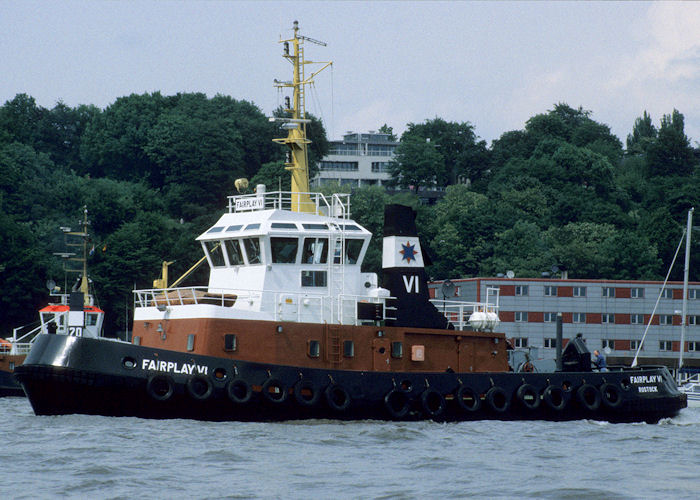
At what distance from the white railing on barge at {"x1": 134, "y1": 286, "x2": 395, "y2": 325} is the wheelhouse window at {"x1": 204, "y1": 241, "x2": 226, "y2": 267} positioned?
906 millimetres

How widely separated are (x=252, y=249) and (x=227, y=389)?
11.4 feet

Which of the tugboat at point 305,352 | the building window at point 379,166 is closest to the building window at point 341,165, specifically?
the building window at point 379,166

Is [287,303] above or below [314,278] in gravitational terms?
below

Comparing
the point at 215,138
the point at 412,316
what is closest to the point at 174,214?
the point at 215,138

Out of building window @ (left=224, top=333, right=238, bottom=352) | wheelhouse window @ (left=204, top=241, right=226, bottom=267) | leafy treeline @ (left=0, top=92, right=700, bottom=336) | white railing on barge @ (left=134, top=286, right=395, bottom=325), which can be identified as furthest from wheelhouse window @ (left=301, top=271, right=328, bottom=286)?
leafy treeline @ (left=0, top=92, right=700, bottom=336)

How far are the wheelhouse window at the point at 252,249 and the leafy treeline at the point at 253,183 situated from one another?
110 ft

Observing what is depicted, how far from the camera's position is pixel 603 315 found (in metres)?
57.8

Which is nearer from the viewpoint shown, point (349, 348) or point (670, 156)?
point (349, 348)

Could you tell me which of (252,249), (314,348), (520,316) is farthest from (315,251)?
(520,316)

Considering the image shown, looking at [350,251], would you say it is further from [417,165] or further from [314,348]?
[417,165]

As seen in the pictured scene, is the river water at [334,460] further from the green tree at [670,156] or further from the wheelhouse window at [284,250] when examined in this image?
the green tree at [670,156]

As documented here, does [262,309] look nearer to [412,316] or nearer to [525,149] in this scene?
[412,316]

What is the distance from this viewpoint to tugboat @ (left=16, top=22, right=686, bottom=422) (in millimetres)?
21812

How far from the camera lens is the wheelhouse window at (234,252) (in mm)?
24406
